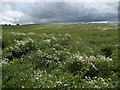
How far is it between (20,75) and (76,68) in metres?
3.41

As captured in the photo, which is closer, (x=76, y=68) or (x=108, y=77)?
(x=108, y=77)

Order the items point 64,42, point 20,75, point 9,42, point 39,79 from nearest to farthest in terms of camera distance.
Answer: point 39,79 → point 20,75 → point 9,42 → point 64,42

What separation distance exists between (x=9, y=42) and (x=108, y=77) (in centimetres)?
941

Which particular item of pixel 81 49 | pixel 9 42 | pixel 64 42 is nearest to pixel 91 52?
pixel 81 49

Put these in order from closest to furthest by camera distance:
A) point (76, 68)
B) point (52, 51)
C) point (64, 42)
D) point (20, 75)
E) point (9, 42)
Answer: point (20, 75) < point (76, 68) < point (52, 51) < point (9, 42) < point (64, 42)

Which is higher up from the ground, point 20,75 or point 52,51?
point 52,51

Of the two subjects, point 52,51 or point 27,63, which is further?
point 52,51

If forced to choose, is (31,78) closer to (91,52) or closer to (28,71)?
(28,71)

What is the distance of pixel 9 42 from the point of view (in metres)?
14.2

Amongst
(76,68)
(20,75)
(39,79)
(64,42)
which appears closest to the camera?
(39,79)

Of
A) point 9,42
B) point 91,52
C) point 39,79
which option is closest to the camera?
point 39,79

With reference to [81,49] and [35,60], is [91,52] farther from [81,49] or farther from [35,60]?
[35,60]

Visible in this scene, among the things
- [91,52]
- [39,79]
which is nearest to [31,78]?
[39,79]

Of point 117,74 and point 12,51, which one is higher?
point 12,51
